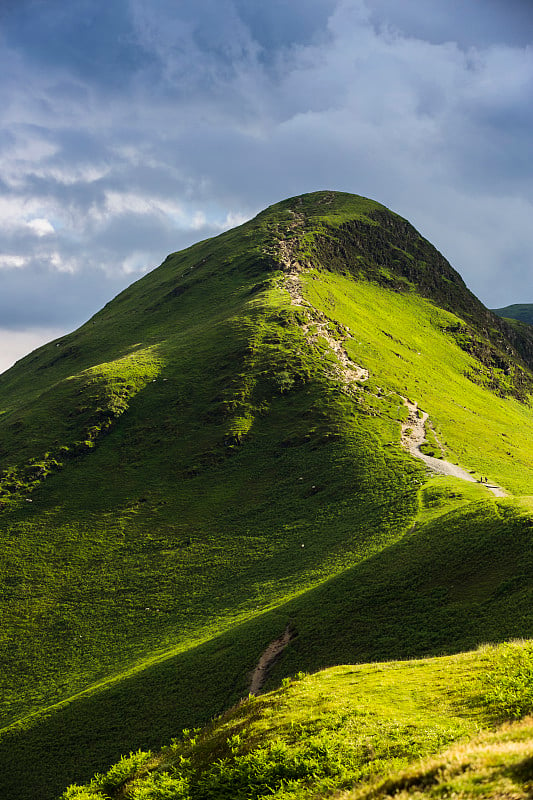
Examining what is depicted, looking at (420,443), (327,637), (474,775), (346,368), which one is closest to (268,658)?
(327,637)

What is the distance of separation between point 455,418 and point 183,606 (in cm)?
8630

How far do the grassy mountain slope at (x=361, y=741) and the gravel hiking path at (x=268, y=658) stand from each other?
1611cm

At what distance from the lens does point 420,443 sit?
358 ft

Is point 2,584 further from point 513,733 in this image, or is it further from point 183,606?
point 513,733

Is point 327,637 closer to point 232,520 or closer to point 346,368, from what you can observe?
point 232,520

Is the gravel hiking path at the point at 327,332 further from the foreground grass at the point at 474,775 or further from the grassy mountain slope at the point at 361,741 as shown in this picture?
the foreground grass at the point at 474,775

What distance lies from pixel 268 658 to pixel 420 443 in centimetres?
6881

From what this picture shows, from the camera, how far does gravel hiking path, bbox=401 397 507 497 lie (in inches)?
3688

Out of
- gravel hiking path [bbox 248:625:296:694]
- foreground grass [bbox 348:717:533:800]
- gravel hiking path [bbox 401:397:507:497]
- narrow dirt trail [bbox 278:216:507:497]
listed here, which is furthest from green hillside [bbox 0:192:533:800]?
foreground grass [bbox 348:717:533:800]

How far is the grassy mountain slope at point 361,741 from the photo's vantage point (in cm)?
1465

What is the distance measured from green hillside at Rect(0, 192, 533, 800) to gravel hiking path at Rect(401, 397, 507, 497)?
296cm

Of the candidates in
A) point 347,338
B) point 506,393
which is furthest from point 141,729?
point 506,393

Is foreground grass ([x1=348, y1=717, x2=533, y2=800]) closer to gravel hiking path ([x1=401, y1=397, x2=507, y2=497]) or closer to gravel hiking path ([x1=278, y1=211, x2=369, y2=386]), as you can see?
gravel hiking path ([x1=401, y1=397, x2=507, y2=497])

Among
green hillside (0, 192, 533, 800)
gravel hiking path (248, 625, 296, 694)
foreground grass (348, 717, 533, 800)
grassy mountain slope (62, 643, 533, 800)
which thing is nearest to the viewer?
foreground grass (348, 717, 533, 800)
